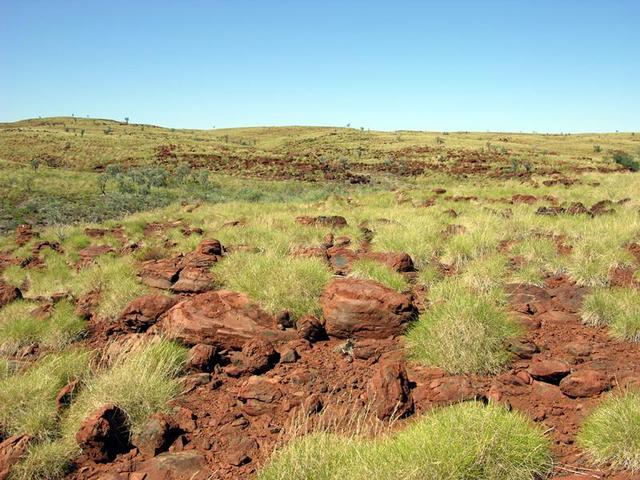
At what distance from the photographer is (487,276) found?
636 cm

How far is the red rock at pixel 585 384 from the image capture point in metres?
3.76

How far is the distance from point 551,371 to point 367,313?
6.11ft

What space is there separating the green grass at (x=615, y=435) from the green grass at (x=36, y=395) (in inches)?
154

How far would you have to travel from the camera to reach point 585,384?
3.79m

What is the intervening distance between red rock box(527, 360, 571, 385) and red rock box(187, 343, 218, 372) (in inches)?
115

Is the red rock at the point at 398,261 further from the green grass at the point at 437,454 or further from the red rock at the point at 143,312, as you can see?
the green grass at the point at 437,454

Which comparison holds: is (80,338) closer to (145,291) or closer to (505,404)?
(145,291)

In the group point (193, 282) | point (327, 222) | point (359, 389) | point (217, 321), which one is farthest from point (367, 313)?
point (327, 222)

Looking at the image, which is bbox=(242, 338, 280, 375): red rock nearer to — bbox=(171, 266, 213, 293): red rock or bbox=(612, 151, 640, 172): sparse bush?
bbox=(171, 266, 213, 293): red rock

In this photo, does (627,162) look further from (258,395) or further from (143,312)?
(258,395)

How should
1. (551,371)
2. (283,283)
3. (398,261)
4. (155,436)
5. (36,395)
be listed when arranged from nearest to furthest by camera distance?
(155,436) → (551,371) → (36,395) → (283,283) → (398,261)

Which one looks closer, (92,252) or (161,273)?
(161,273)

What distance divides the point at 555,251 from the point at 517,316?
285 centimetres

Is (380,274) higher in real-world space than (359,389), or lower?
higher
